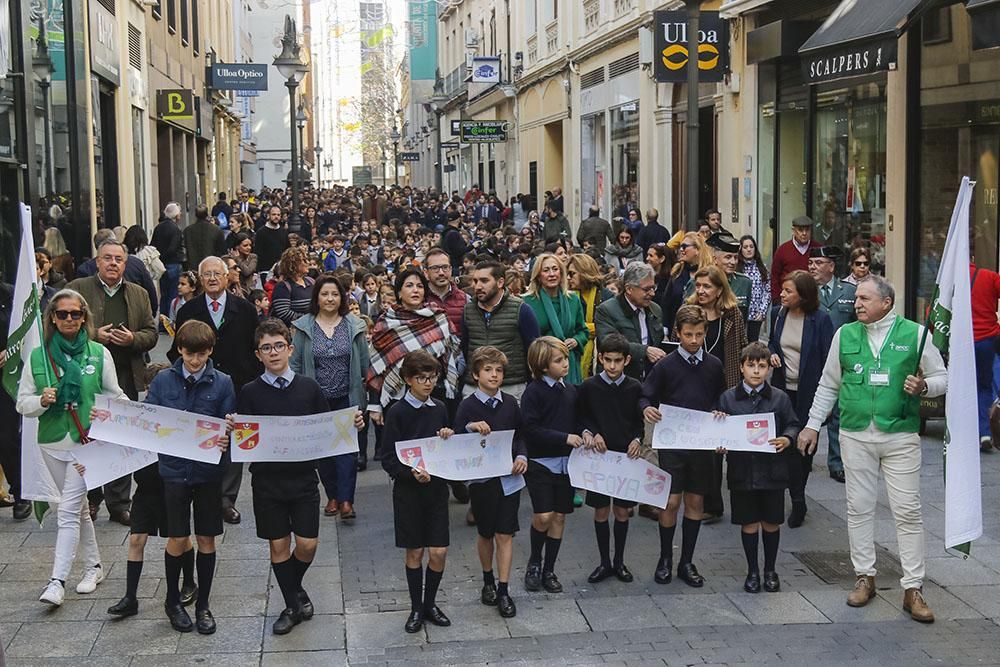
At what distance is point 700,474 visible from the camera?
25.0 feet

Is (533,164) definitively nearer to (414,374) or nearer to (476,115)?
(476,115)

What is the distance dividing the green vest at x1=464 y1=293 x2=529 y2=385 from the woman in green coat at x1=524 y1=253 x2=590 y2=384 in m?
0.49

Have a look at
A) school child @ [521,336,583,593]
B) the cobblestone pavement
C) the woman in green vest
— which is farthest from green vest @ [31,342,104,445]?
school child @ [521,336,583,593]

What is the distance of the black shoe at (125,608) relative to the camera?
6.96 metres

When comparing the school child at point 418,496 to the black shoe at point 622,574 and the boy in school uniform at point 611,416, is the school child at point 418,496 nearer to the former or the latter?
the boy in school uniform at point 611,416

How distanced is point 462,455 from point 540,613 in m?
1.00

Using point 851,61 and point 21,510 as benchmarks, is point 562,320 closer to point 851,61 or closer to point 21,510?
point 21,510

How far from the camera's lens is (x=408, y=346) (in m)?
8.96

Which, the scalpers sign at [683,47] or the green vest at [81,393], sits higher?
the scalpers sign at [683,47]

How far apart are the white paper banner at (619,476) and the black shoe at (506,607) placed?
0.75m

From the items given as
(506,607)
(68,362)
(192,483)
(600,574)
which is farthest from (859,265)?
(68,362)

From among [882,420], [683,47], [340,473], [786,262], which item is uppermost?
[683,47]

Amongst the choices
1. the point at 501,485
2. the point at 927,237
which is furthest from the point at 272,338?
the point at 927,237

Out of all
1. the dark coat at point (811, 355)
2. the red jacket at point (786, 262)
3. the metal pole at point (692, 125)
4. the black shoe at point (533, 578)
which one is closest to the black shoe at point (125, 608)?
the black shoe at point (533, 578)
